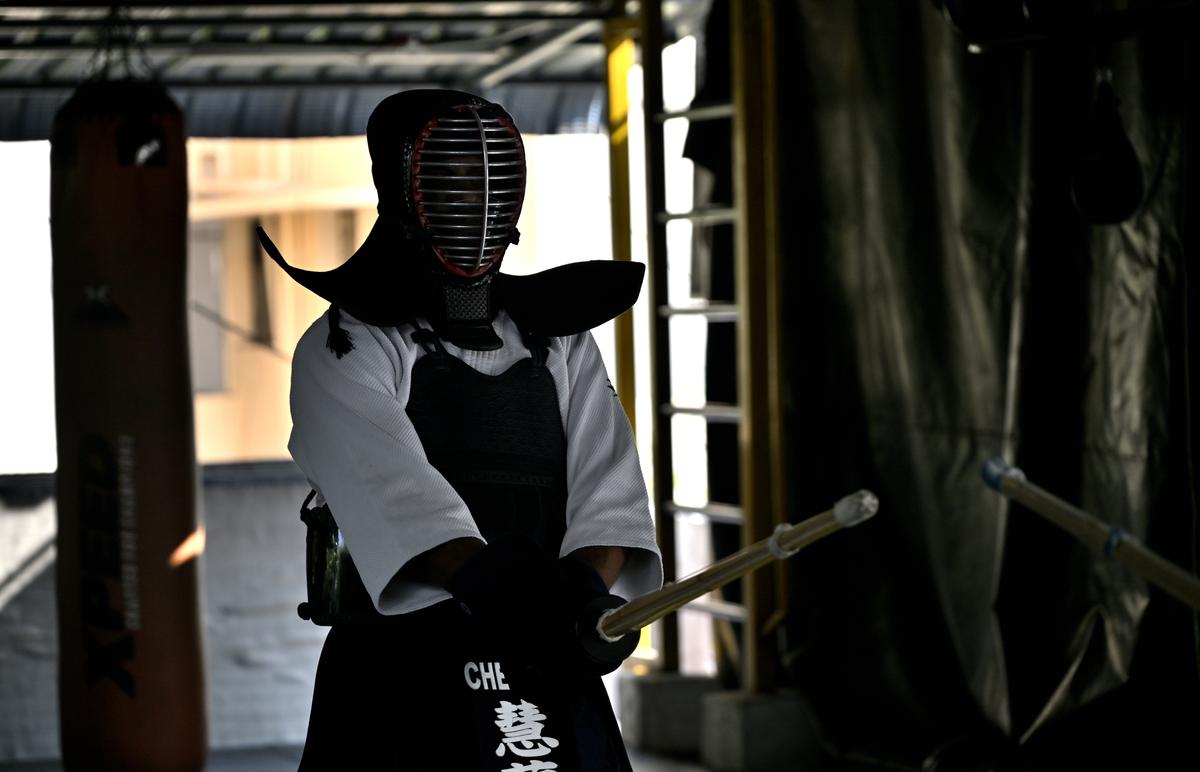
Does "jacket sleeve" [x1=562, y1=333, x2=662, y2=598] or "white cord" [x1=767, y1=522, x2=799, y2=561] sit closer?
"white cord" [x1=767, y1=522, x2=799, y2=561]

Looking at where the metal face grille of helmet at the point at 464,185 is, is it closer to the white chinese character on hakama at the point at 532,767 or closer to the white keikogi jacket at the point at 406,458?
the white keikogi jacket at the point at 406,458

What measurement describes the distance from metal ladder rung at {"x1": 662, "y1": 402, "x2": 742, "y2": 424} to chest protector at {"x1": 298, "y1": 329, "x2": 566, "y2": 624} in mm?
2535

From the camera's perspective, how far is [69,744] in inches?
186

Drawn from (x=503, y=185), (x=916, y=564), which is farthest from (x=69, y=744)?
(x=503, y=185)

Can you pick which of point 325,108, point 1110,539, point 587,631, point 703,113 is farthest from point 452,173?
point 325,108

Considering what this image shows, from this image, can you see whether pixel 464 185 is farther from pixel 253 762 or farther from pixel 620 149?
pixel 253 762

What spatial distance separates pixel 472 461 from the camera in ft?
6.15

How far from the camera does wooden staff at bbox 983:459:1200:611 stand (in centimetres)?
158

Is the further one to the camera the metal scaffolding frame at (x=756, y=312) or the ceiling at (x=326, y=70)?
the ceiling at (x=326, y=70)

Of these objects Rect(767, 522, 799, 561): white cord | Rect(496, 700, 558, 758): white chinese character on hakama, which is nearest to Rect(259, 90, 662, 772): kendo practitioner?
Rect(496, 700, 558, 758): white chinese character on hakama

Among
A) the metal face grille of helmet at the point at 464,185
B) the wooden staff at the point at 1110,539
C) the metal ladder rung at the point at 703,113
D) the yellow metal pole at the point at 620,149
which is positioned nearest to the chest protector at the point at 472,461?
the metal face grille of helmet at the point at 464,185

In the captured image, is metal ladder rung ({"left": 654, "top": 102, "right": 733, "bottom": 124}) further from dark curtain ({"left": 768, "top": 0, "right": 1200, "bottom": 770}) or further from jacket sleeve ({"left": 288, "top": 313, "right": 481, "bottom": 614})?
jacket sleeve ({"left": 288, "top": 313, "right": 481, "bottom": 614})

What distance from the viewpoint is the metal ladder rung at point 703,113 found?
451 cm

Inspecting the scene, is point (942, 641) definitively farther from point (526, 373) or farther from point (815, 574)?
point (526, 373)
